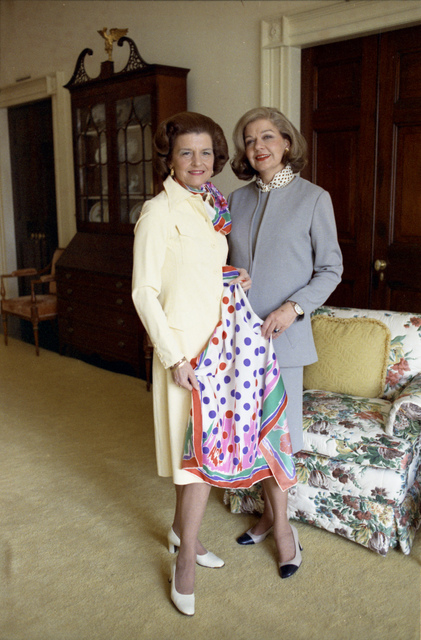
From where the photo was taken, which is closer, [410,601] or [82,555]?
[410,601]

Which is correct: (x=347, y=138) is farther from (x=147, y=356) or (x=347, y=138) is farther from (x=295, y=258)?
(x=147, y=356)

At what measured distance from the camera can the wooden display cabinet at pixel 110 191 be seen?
436cm

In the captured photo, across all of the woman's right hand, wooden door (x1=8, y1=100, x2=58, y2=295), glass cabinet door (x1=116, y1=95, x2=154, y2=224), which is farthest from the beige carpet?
wooden door (x1=8, y1=100, x2=58, y2=295)

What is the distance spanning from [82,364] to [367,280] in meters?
2.59

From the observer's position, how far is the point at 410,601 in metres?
2.03

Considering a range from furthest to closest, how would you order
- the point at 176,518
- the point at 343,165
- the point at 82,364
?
the point at 82,364 → the point at 343,165 → the point at 176,518

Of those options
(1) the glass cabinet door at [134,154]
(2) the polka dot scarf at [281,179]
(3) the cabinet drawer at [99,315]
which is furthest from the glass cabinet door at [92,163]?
(2) the polka dot scarf at [281,179]

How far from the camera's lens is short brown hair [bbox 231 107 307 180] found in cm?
211

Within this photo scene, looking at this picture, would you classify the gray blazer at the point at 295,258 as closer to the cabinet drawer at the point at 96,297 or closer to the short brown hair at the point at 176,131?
the short brown hair at the point at 176,131

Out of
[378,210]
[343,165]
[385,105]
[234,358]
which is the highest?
[385,105]

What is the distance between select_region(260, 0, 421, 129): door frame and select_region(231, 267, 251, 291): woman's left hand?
6.41ft

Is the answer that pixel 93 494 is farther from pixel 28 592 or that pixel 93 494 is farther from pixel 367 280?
pixel 367 280

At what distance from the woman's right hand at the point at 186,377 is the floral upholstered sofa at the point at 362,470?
65 centimetres

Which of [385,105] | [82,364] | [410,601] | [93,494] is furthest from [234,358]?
[82,364]
